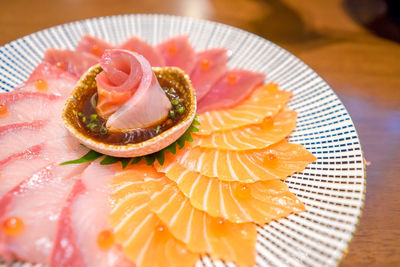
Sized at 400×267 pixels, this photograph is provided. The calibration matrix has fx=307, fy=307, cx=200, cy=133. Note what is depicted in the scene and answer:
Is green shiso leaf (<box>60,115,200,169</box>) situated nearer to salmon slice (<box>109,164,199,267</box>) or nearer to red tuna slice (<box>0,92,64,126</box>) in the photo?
salmon slice (<box>109,164,199,267</box>)

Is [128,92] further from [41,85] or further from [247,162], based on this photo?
[247,162]

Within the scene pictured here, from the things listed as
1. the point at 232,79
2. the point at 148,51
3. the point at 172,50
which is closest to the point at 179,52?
the point at 172,50

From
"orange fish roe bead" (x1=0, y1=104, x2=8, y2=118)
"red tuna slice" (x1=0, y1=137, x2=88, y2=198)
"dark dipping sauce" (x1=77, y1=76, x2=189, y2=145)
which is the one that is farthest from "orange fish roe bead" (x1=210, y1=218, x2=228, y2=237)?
"orange fish roe bead" (x1=0, y1=104, x2=8, y2=118)

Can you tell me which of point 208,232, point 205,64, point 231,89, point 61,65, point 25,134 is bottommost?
point 208,232

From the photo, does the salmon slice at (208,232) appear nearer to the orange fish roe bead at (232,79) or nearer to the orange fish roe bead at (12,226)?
the orange fish roe bead at (12,226)

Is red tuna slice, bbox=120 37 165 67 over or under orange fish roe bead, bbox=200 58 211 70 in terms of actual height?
over

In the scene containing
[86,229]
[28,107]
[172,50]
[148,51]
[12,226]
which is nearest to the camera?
[12,226]
